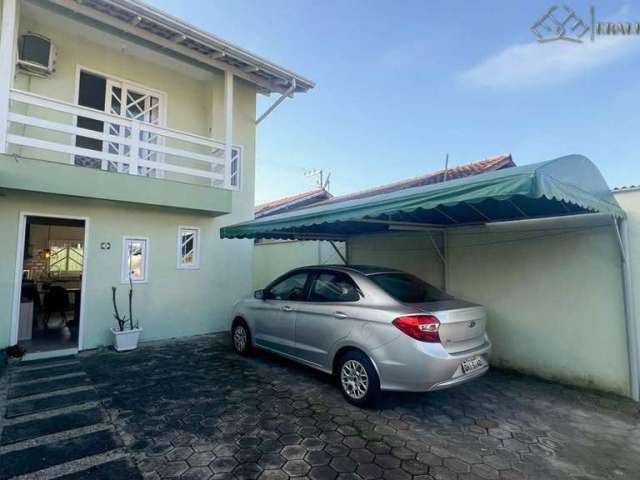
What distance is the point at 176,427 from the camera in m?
3.25

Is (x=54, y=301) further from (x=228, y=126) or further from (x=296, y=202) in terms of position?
(x=296, y=202)

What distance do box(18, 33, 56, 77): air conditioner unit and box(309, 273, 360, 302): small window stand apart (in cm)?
621

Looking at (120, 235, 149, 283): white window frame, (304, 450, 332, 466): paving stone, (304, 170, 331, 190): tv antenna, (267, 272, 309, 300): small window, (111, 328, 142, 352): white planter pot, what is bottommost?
(304, 450, 332, 466): paving stone

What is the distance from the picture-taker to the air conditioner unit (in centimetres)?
573

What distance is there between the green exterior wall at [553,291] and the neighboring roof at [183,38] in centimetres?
539

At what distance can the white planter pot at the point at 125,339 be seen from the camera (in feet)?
19.3

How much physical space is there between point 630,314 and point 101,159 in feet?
26.4

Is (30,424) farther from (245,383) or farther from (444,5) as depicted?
(444,5)

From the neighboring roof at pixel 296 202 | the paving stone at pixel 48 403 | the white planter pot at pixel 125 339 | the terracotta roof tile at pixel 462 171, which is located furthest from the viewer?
the neighboring roof at pixel 296 202

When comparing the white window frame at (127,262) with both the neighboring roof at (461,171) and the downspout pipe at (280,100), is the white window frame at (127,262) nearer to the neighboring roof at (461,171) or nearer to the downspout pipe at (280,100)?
the downspout pipe at (280,100)

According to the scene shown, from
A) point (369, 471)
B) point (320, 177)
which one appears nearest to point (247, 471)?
point (369, 471)

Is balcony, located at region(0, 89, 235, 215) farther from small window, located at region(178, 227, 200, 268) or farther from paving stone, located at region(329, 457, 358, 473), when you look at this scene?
paving stone, located at region(329, 457, 358, 473)

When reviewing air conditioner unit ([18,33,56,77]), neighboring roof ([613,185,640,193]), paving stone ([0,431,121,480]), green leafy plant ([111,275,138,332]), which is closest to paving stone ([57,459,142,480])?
paving stone ([0,431,121,480])
